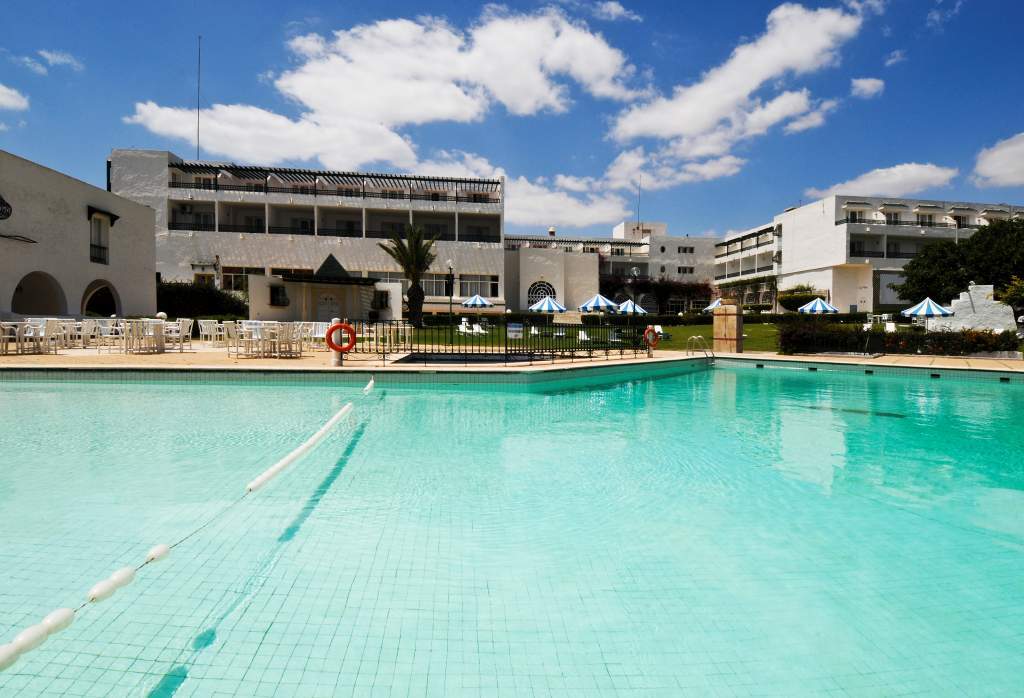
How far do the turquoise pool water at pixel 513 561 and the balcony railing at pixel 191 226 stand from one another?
3739cm

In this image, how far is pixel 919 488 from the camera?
5.33 metres

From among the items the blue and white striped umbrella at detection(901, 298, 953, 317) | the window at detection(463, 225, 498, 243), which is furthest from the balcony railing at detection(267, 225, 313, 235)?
the blue and white striped umbrella at detection(901, 298, 953, 317)

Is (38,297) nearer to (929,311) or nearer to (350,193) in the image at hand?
(350,193)

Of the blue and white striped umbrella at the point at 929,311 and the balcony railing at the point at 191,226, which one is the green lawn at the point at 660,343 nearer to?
the blue and white striped umbrella at the point at 929,311

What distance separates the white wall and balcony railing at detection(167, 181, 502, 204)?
1644 centimetres

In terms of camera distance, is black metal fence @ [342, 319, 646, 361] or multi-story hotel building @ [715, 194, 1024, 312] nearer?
black metal fence @ [342, 319, 646, 361]

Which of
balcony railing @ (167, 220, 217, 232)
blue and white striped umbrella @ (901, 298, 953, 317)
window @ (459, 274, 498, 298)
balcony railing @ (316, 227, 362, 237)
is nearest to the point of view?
blue and white striped umbrella @ (901, 298, 953, 317)

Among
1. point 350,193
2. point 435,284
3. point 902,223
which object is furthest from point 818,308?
point 350,193

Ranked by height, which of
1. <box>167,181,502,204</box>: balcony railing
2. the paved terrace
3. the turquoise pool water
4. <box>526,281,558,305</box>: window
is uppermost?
<box>167,181,502,204</box>: balcony railing

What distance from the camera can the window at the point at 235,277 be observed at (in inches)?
1545

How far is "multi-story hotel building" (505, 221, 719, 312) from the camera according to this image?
44375mm

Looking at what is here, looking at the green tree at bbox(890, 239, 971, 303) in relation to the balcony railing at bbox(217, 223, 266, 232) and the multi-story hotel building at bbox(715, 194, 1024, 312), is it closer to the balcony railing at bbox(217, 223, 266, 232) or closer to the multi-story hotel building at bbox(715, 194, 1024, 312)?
the multi-story hotel building at bbox(715, 194, 1024, 312)

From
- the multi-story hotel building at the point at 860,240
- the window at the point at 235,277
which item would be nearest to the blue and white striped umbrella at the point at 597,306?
the window at the point at 235,277

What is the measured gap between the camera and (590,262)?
45.7 metres
